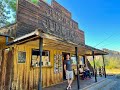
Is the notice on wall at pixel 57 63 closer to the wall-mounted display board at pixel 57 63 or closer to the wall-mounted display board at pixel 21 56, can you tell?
the wall-mounted display board at pixel 57 63

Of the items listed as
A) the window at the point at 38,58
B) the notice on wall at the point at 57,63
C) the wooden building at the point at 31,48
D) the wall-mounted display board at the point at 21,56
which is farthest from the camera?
the notice on wall at the point at 57,63

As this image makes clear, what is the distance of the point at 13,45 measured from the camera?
7.11m

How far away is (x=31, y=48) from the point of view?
27.2 ft

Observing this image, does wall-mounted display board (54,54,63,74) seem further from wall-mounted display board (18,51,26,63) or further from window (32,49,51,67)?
wall-mounted display board (18,51,26,63)

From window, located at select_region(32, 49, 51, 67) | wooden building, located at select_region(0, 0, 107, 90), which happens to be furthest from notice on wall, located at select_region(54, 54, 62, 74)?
window, located at select_region(32, 49, 51, 67)

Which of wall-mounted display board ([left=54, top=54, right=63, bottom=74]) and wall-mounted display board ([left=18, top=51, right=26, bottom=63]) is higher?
wall-mounted display board ([left=18, top=51, right=26, bottom=63])

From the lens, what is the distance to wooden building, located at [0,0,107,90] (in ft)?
21.2

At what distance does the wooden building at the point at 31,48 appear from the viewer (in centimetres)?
646

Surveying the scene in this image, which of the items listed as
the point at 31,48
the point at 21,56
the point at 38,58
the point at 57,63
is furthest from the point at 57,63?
the point at 21,56

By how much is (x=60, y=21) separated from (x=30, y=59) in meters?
5.62

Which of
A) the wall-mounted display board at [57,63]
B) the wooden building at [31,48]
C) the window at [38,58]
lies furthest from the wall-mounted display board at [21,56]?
the wall-mounted display board at [57,63]

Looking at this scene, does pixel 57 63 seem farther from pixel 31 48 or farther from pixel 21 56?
pixel 21 56

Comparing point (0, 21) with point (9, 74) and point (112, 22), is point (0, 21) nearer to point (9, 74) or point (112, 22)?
point (9, 74)

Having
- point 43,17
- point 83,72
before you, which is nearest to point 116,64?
point 83,72
